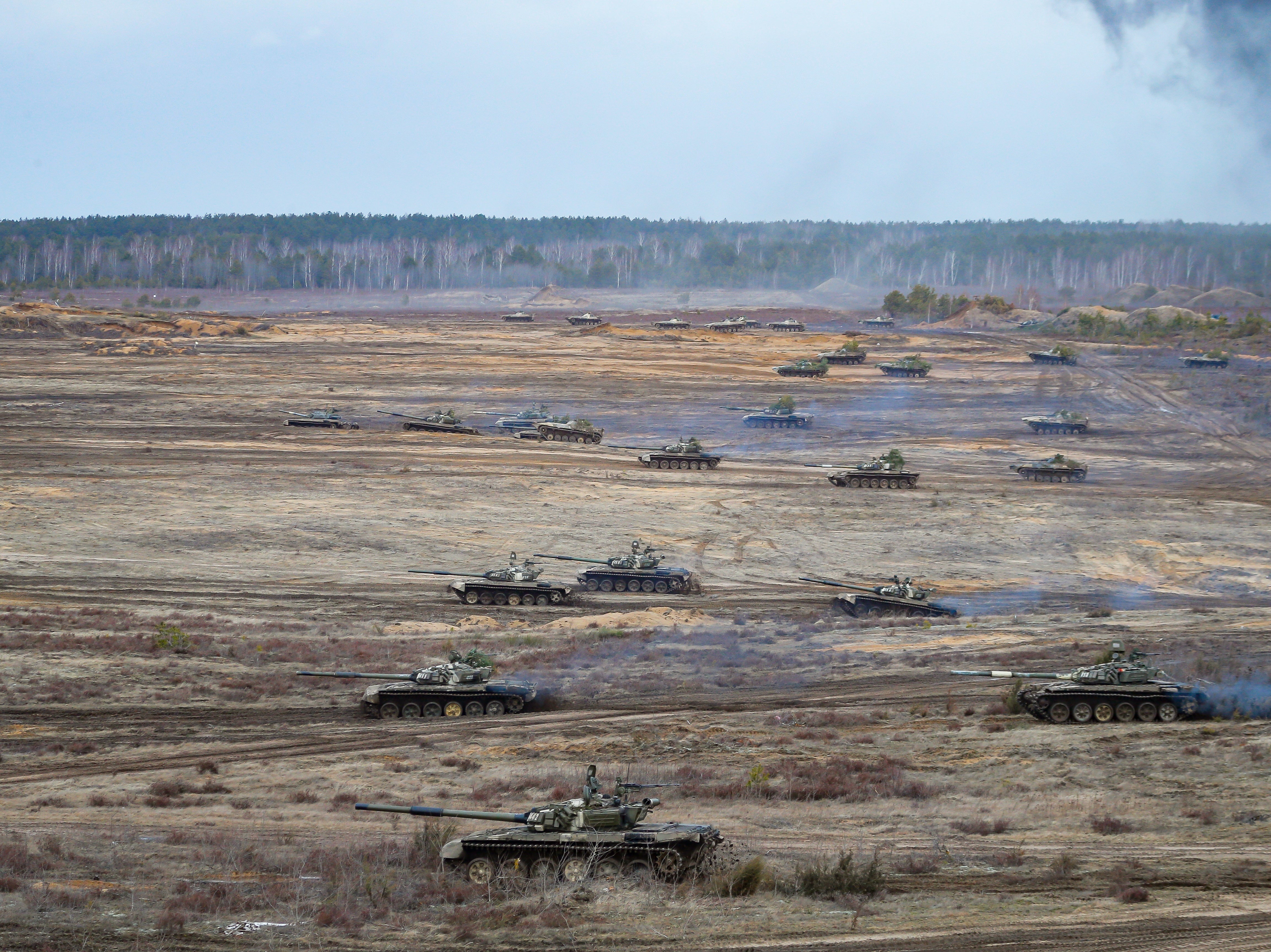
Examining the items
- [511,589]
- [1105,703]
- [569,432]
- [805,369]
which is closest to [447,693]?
[511,589]

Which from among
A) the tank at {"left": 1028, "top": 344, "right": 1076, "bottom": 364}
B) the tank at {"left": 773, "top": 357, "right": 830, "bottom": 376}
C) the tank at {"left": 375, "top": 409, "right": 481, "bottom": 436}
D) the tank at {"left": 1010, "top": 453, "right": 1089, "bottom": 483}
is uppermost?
the tank at {"left": 1028, "top": 344, "right": 1076, "bottom": 364}

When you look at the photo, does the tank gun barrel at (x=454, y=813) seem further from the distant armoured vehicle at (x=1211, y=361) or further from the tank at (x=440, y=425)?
the distant armoured vehicle at (x=1211, y=361)

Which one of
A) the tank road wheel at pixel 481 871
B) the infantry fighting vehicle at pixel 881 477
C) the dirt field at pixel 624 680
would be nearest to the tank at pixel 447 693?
the dirt field at pixel 624 680

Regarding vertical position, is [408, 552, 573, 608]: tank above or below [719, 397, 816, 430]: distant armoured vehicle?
below

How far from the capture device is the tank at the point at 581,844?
15484mm

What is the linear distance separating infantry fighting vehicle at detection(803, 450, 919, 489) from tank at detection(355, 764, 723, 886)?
34.5m

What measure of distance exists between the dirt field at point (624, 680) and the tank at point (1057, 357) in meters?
27.9

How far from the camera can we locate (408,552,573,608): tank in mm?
32781

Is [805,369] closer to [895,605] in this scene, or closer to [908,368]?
[908,368]

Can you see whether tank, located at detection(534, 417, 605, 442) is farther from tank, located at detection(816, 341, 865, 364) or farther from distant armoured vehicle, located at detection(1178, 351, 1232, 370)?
distant armoured vehicle, located at detection(1178, 351, 1232, 370)

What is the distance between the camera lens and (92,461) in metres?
48.7

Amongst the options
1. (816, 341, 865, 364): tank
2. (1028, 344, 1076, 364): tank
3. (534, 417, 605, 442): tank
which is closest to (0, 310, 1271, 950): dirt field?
(534, 417, 605, 442): tank

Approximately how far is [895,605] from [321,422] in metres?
34.8

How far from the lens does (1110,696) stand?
2319cm
